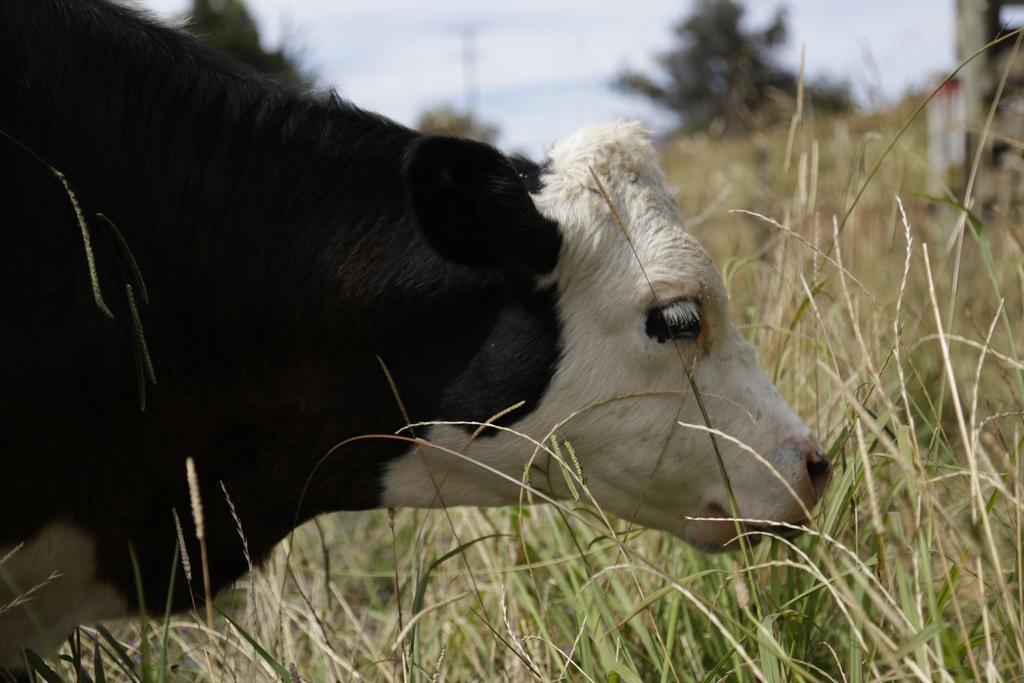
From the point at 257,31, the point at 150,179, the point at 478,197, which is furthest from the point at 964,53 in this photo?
the point at 257,31

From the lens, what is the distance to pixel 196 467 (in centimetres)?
221

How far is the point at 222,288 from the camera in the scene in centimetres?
215

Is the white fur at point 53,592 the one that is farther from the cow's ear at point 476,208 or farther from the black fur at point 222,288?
the cow's ear at point 476,208

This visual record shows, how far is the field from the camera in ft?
5.48

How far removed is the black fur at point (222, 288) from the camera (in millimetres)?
2008

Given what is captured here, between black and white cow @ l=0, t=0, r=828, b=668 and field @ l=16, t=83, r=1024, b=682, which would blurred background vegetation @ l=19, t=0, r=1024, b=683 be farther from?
black and white cow @ l=0, t=0, r=828, b=668

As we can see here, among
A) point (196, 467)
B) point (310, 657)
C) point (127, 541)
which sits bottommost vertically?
point (310, 657)

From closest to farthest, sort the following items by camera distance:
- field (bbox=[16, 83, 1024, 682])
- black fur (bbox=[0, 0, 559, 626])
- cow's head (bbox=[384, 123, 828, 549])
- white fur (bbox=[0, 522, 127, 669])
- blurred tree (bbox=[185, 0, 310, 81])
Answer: field (bbox=[16, 83, 1024, 682])
black fur (bbox=[0, 0, 559, 626])
white fur (bbox=[0, 522, 127, 669])
cow's head (bbox=[384, 123, 828, 549])
blurred tree (bbox=[185, 0, 310, 81])

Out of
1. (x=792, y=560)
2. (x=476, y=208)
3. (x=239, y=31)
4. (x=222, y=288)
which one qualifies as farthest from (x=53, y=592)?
(x=239, y=31)

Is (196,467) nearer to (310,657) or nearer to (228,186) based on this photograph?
(228,186)

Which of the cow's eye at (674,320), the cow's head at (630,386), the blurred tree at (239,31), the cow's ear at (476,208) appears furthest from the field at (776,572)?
the blurred tree at (239,31)

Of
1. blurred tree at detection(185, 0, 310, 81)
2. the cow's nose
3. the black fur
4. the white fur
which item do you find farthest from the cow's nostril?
blurred tree at detection(185, 0, 310, 81)

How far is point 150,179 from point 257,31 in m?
20.0

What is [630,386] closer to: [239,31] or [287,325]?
[287,325]
